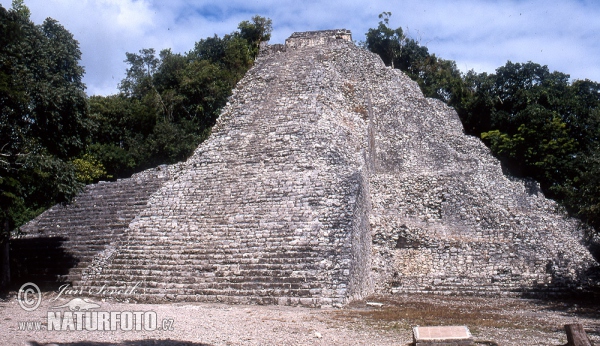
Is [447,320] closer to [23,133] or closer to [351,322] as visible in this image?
[351,322]

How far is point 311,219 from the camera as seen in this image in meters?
11.2

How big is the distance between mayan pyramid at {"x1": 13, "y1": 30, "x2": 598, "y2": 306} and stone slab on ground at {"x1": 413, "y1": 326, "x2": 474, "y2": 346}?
3.19 metres

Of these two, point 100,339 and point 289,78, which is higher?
point 289,78

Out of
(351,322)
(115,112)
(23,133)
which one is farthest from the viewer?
(115,112)

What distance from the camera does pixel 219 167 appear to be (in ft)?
45.3

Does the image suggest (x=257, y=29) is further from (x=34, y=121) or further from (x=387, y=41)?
(x=34, y=121)

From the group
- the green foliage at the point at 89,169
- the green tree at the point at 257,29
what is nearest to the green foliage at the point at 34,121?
the green foliage at the point at 89,169

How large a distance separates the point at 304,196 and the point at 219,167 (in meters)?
3.01

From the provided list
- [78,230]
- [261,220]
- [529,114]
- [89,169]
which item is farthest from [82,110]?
[529,114]

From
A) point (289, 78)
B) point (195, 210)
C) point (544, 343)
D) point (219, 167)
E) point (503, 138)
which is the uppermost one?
point (289, 78)

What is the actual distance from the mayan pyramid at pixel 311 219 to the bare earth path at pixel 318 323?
939mm

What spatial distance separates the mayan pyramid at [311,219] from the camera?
10.4 m

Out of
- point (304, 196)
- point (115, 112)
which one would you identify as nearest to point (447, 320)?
point (304, 196)

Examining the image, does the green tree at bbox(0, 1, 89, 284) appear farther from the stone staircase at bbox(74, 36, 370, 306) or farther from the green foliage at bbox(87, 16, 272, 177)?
the green foliage at bbox(87, 16, 272, 177)
